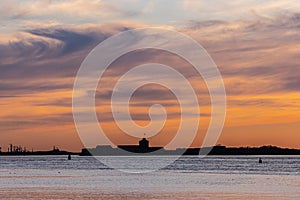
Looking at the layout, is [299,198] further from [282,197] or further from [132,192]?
[132,192]

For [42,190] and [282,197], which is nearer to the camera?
[282,197]

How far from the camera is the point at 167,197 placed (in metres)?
55.6

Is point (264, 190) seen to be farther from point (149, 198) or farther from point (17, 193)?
point (17, 193)

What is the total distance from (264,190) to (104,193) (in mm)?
13621

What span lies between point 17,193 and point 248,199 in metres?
18.5

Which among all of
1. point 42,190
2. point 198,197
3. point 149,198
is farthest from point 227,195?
point 42,190

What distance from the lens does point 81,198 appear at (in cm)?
5428

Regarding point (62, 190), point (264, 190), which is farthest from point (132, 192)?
point (264, 190)

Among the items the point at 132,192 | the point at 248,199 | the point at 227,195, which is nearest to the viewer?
the point at 248,199

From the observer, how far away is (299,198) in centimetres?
5372

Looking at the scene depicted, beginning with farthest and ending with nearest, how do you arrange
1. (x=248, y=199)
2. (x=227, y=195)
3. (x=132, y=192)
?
1. (x=132, y=192)
2. (x=227, y=195)
3. (x=248, y=199)

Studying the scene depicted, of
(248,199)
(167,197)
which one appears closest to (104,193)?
(167,197)

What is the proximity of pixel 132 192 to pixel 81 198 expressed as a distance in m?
7.46

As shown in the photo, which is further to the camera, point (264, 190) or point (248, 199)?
point (264, 190)
